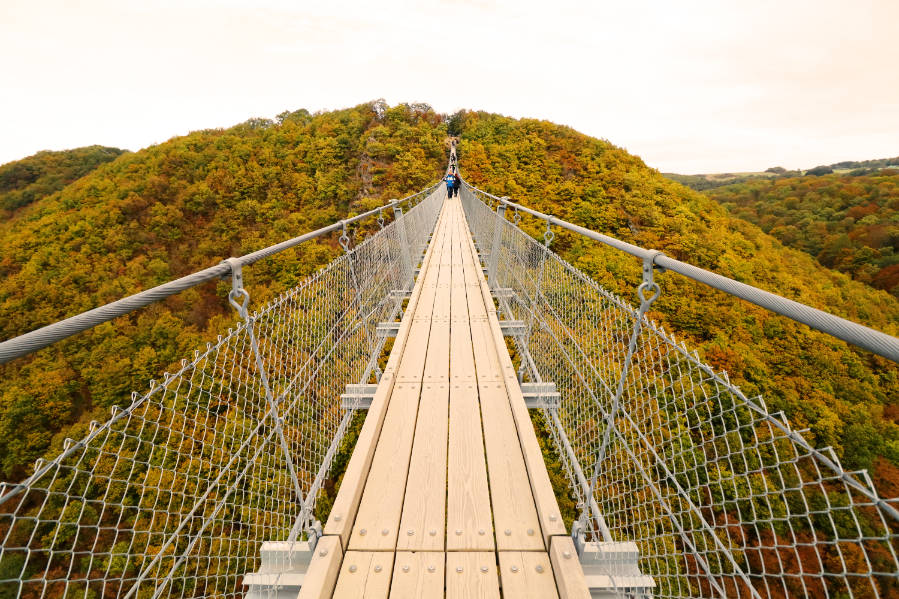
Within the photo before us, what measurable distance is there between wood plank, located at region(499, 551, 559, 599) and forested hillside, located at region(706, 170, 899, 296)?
4672 centimetres

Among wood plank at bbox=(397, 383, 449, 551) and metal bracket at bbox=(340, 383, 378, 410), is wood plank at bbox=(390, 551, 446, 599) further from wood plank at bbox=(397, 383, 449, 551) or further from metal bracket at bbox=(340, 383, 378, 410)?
metal bracket at bbox=(340, 383, 378, 410)

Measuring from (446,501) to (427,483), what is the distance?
6.3 inches

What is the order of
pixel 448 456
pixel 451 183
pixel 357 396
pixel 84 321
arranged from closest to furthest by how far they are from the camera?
pixel 84 321
pixel 448 456
pixel 357 396
pixel 451 183

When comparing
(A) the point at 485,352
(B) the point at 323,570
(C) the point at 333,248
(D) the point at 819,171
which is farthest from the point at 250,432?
(D) the point at 819,171

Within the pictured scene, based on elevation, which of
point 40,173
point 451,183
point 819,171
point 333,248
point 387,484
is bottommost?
point 333,248

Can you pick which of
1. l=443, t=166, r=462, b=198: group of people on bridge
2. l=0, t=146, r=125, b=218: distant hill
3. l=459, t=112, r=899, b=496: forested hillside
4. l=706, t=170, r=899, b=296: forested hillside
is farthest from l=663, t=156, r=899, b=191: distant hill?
l=0, t=146, r=125, b=218: distant hill

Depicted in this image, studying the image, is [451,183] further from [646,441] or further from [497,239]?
[646,441]

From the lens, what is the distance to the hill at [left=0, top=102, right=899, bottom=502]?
19.5 metres

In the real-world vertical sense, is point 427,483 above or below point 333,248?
above

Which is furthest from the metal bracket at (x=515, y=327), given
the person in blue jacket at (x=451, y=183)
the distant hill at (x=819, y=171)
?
the distant hill at (x=819, y=171)

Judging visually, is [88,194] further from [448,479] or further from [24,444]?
[448,479]

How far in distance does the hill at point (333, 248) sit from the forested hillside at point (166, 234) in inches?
7.5

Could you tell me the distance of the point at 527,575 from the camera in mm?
1716

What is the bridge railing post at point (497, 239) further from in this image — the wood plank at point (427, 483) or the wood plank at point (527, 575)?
the wood plank at point (527, 575)
